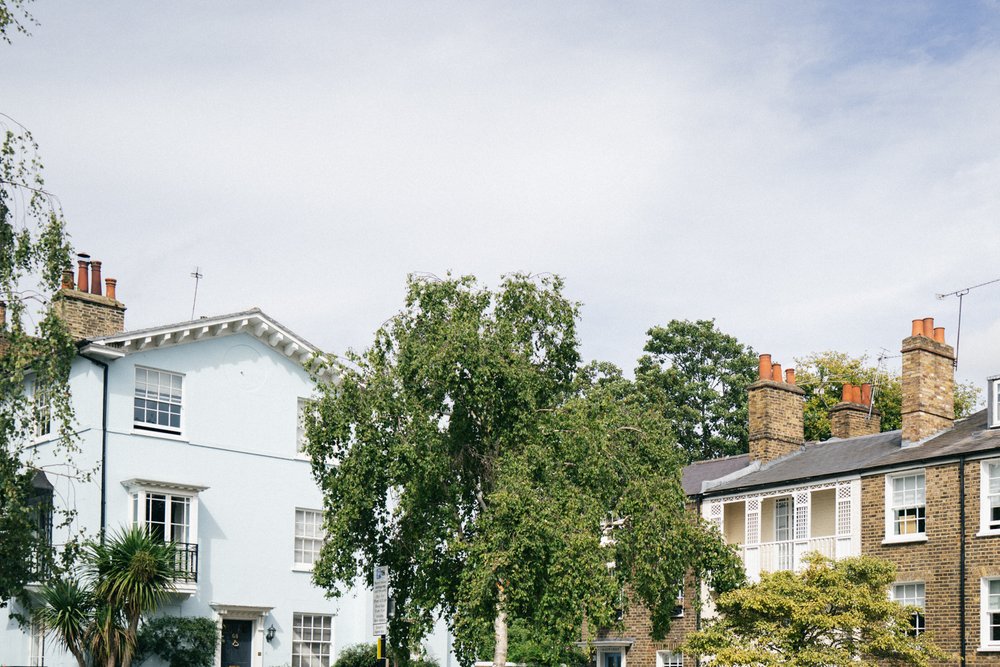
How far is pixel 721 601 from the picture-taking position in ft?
86.8

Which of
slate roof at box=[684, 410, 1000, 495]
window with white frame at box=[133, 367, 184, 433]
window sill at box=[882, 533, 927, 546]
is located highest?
window with white frame at box=[133, 367, 184, 433]

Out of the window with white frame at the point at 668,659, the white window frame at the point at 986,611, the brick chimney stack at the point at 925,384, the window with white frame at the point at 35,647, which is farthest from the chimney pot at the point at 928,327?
the window with white frame at the point at 35,647

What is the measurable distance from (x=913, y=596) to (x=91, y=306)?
22042mm

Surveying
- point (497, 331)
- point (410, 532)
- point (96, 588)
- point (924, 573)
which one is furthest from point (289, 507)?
point (924, 573)

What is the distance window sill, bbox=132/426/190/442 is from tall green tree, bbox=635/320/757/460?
96.8 feet

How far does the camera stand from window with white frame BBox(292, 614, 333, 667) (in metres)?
33.9

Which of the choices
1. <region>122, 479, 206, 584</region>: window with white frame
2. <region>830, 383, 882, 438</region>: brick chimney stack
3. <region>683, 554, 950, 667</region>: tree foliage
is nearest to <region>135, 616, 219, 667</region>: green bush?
<region>122, 479, 206, 584</region>: window with white frame

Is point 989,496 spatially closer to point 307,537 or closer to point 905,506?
point 905,506

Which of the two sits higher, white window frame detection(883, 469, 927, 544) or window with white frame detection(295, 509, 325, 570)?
white window frame detection(883, 469, 927, 544)

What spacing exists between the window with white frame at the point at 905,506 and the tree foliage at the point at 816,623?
4.42 meters

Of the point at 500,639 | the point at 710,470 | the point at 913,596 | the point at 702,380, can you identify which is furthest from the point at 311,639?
the point at 702,380

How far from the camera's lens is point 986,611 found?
2884 cm

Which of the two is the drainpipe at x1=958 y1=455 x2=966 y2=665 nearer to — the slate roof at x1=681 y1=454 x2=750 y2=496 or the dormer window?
the dormer window

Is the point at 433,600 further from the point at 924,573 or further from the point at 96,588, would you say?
the point at 924,573
